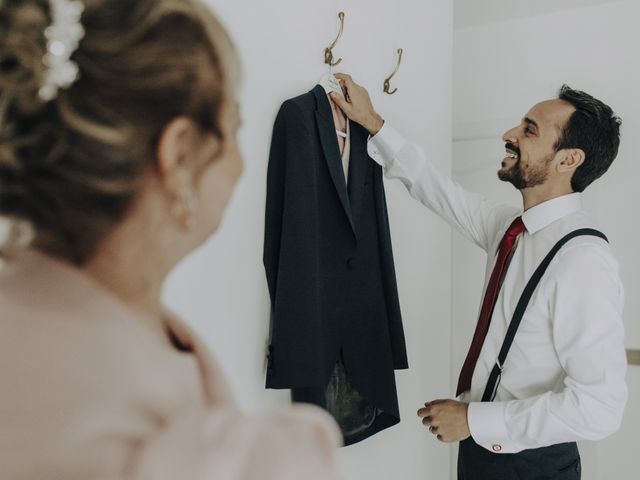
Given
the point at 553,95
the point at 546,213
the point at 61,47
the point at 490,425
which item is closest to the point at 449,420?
the point at 490,425

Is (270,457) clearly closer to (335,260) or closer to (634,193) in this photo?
(335,260)

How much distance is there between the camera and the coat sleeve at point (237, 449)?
A: 15.4 inches

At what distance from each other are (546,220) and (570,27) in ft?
3.86

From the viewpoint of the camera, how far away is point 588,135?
1.60 m

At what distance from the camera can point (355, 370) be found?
4.44 ft

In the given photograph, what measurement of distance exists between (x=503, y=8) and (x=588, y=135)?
0.98m

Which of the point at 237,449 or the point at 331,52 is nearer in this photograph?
the point at 237,449

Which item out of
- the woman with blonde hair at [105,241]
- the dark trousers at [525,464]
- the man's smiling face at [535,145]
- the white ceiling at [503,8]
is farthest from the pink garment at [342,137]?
the white ceiling at [503,8]

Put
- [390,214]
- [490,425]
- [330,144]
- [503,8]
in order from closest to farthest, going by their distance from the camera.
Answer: [330,144], [490,425], [390,214], [503,8]

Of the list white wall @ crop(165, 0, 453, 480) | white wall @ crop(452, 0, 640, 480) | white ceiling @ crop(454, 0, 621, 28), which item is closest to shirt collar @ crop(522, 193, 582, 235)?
white wall @ crop(165, 0, 453, 480)

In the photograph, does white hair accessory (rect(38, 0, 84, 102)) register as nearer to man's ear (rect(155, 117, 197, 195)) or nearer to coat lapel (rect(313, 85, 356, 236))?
man's ear (rect(155, 117, 197, 195))

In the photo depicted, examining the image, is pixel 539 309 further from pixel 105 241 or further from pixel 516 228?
pixel 105 241

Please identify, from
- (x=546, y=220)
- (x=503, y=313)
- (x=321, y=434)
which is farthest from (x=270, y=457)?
(x=546, y=220)

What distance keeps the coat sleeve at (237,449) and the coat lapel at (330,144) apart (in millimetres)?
874
